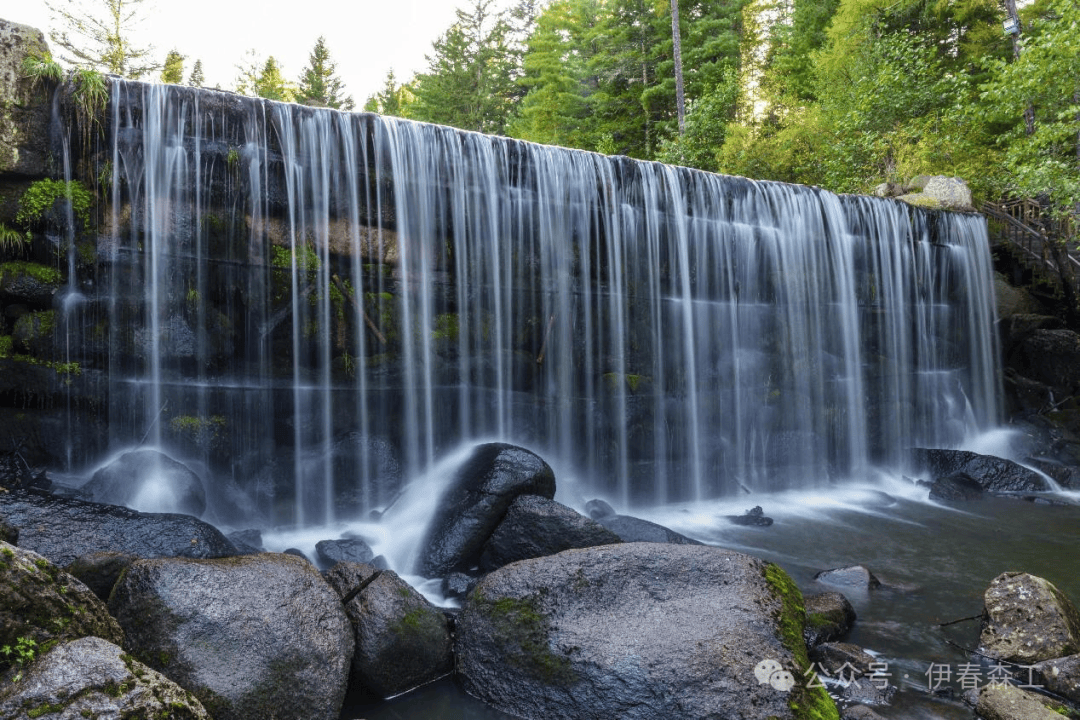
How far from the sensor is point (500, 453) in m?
6.96

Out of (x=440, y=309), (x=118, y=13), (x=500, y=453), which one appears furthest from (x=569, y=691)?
(x=118, y=13)

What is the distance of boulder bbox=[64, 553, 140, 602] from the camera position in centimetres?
413

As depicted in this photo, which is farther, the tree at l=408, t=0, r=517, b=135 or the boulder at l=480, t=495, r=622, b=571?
the tree at l=408, t=0, r=517, b=135

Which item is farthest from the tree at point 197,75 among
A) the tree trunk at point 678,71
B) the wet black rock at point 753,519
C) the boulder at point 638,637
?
the boulder at point 638,637

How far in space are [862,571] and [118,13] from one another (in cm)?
2753

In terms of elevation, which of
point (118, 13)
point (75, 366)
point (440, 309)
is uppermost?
point (118, 13)

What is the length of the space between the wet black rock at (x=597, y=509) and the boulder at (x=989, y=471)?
6.78m

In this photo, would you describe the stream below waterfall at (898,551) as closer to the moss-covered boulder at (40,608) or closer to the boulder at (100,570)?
the moss-covered boulder at (40,608)

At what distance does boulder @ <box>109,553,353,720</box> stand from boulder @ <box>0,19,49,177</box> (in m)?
5.47

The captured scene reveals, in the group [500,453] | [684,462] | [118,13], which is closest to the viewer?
[500,453]

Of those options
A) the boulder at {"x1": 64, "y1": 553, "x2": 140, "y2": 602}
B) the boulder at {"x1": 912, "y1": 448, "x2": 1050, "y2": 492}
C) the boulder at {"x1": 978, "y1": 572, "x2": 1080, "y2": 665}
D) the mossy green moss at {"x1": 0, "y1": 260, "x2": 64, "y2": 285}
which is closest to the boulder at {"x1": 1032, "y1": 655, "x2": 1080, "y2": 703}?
the boulder at {"x1": 978, "y1": 572, "x2": 1080, "y2": 665}

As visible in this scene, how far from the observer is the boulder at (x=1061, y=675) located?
4.02 metres

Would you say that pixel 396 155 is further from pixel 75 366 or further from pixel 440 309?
pixel 75 366

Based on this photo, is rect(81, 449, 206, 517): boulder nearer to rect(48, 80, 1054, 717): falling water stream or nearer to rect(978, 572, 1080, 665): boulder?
rect(48, 80, 1054, 717): falling water stream
